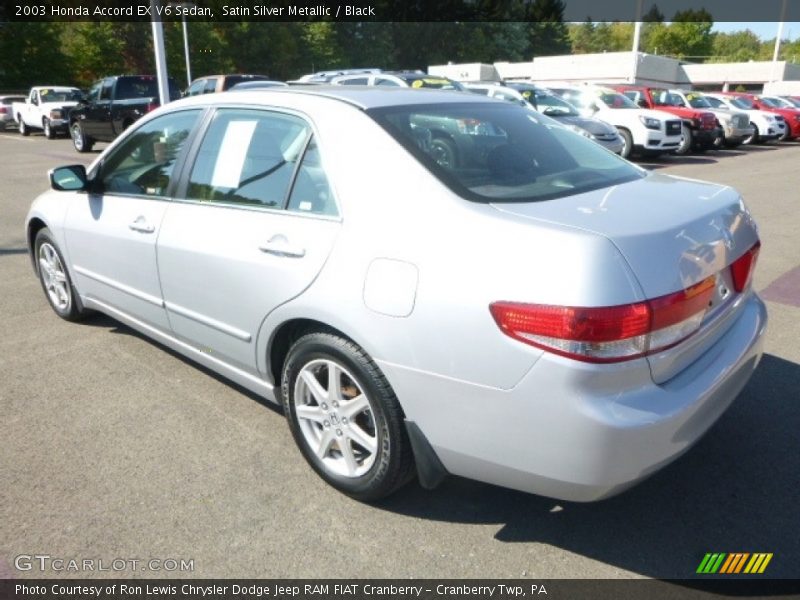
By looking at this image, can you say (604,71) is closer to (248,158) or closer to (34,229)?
(34,229)

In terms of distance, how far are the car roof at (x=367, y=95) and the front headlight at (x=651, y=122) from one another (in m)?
13.5

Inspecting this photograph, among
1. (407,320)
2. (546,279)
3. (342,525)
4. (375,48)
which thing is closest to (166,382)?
(342,525)

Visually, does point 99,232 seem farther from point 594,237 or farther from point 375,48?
point 375,48

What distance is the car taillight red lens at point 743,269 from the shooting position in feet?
8.71

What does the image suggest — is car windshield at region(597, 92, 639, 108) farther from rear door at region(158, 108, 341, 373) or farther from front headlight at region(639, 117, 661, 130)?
rear door at region(158, 108, 341, 373)

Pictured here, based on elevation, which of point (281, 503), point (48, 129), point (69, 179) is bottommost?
point (281, 503)

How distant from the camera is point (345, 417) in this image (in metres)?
2.72

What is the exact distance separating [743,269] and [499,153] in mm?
1141

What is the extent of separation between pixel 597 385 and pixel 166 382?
2.71m

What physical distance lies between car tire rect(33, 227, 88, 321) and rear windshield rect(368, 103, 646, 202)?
2.92 meters

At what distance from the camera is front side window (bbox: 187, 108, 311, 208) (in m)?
2.93

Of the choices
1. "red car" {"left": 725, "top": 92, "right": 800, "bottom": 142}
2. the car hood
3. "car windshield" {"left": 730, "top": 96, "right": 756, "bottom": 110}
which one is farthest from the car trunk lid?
"red car" {"left": 725, "top": 92, "right": 800, "bottom": 142}

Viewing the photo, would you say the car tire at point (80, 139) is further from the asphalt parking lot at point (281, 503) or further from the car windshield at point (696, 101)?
the car windshield at point (696, 101)

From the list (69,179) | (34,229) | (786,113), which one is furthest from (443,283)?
(786,113)
